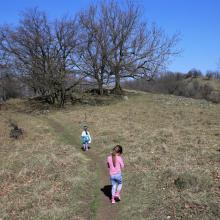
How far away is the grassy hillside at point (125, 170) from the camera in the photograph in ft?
36.1

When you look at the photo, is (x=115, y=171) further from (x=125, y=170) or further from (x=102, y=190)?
(x=125, y=170)

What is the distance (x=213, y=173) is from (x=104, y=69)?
3332 centimetres

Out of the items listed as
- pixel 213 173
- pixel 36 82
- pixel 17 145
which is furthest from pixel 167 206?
pixel 36 82

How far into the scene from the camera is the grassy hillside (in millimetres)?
11000

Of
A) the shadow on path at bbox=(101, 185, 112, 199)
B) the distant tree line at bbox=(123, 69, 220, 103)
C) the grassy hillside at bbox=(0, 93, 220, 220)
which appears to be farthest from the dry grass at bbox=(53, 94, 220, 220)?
the distant tree line at bbox=(123, 69, 220, 103)

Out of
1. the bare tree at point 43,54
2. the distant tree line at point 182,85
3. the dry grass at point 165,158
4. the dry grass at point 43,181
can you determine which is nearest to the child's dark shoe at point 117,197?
the dry grass at point 165,158

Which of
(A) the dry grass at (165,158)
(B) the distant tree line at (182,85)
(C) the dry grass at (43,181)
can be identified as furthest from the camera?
(B) the distant tree line at (182,85)

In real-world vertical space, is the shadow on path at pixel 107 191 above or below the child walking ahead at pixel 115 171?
below

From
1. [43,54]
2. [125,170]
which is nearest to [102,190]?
[125,170]

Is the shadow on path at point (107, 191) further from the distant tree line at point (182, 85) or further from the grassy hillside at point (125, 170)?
the distant tree line at point (182, 85)

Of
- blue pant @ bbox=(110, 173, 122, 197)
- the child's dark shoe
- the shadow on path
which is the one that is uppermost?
blue pant @ bbox=(110, 173, 122, 197)

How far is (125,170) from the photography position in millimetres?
15359

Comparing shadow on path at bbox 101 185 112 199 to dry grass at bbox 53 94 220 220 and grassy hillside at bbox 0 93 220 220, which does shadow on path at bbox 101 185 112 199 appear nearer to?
grassy hillside at bbox 0 93 220 220

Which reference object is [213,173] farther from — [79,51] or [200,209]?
[79,51]
